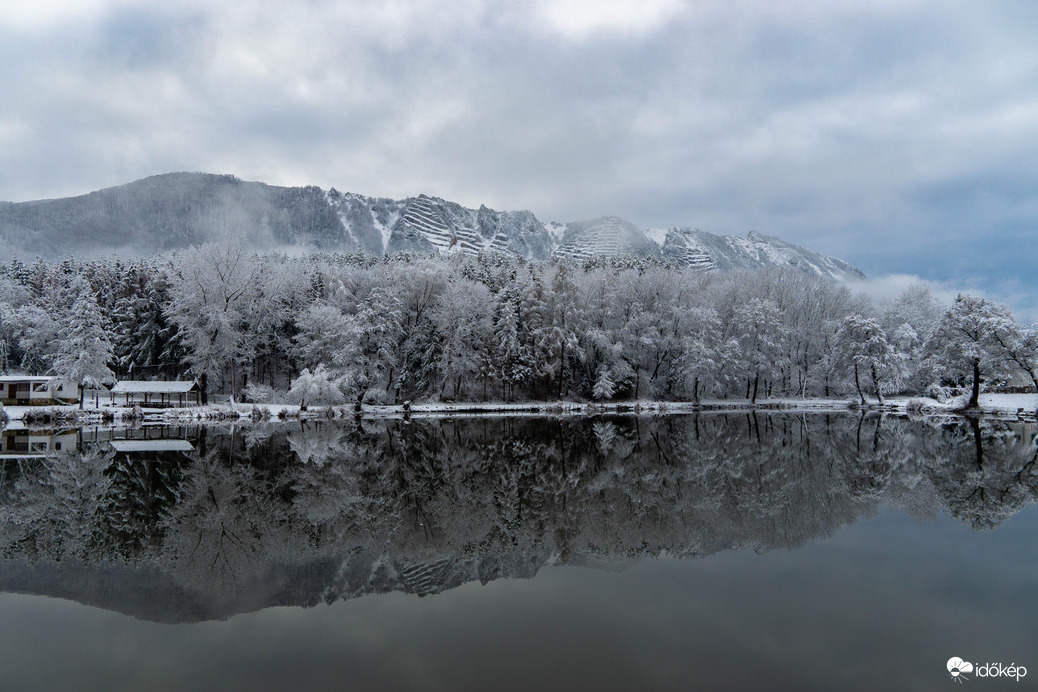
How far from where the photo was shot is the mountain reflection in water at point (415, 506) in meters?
10.0

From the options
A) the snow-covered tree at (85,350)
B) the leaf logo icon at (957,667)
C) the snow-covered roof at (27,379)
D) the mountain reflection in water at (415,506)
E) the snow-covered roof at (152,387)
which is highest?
the snow-covered tree at (85,350)

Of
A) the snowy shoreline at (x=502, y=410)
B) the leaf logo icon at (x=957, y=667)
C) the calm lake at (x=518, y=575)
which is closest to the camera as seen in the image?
the leaf logo icon at (x=957, y=667)

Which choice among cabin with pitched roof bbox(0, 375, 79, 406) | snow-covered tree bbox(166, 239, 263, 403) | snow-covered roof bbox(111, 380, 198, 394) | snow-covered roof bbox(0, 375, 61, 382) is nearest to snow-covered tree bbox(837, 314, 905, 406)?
snow-covered tree bbox(166, 239, 263, 403)

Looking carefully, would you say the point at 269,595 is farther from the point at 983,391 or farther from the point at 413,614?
the point at 983,391

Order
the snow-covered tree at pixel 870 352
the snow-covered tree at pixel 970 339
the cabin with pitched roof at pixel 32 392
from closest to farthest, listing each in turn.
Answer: the snow-covered tree at pixel 970 339, the cabin with pitched roof at pixel 32 392, the snow-covered tree at pixel 870 352

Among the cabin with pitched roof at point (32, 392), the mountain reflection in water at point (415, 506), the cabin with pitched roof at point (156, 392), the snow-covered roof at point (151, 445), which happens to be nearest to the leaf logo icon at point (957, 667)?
the mountain reflection in water at point (415, 506)

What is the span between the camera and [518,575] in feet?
32.7

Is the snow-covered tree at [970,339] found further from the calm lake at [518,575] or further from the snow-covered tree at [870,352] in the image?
the calm lake at [518,575]

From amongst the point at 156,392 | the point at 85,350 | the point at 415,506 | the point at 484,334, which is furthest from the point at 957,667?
the point at 156,392

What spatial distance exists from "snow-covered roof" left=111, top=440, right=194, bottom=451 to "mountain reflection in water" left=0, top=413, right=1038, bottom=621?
179 millimetres

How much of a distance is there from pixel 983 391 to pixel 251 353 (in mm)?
69445

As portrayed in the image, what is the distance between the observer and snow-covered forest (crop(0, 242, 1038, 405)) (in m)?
49.9

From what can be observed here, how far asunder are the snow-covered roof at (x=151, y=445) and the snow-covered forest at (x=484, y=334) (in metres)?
16.1

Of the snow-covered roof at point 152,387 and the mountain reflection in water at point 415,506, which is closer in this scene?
the mountain reflection in water at point 415,506
